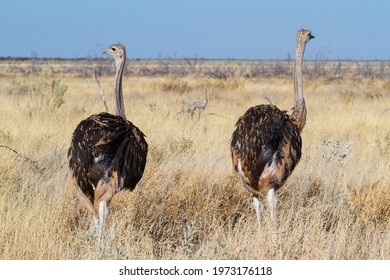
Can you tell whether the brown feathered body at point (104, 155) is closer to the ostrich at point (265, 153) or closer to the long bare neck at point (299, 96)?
the ostrich at point (265, 153)

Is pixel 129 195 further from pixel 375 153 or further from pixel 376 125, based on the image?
pixel 376 125

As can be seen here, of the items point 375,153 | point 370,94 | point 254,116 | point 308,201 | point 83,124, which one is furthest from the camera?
point 370,94

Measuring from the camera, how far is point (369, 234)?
5512mm

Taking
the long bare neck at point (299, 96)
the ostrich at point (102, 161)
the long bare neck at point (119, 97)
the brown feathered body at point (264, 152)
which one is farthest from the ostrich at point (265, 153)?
the long bare neck at point (119, 97)

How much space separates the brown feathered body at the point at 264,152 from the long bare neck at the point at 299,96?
1.95 feet

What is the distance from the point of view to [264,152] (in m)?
5.57

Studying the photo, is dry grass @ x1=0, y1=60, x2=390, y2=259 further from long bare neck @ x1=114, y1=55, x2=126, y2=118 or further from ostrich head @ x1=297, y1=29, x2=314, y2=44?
ostrich head @ x1=297, y1=29, x2=314, y2=44

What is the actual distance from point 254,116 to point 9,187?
2.18m

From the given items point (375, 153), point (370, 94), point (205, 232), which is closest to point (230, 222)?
point (205, 232)

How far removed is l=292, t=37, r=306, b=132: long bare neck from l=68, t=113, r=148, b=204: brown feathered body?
1.72 m

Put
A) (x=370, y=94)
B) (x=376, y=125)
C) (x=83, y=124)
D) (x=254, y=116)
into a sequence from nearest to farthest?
(x=83, y=124), (x=254, y=116), (x=376, y=125), (x=370, y=94)

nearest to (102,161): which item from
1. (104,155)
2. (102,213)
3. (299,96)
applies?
(104,155)

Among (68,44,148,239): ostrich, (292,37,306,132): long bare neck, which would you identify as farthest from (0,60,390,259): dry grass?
(292,37,306,132): long bare neck

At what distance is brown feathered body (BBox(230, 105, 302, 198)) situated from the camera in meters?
5.55
